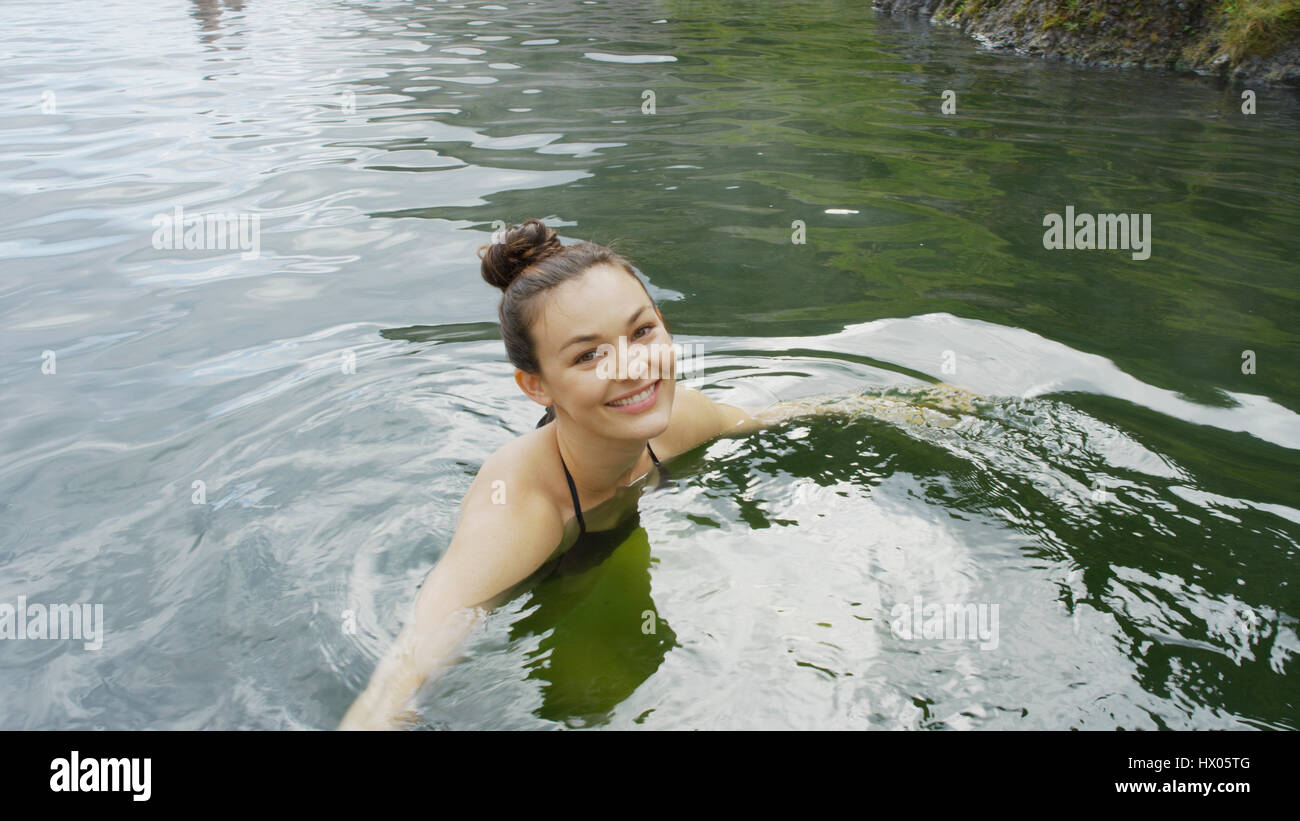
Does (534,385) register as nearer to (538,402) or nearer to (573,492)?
(538,402)

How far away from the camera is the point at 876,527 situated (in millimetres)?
3758

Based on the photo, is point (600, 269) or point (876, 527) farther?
point (876, 527)

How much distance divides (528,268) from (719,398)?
1.85m

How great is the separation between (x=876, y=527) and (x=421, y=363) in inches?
104

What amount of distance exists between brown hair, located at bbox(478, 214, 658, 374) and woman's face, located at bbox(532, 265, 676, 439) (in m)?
0.04

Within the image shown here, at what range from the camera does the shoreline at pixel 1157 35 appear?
35.1 ft

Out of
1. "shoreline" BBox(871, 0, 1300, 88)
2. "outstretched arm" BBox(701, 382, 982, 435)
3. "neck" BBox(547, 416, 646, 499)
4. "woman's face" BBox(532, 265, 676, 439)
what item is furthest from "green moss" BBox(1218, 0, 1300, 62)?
"woman's face" BBox(532, 265, 676, 439)

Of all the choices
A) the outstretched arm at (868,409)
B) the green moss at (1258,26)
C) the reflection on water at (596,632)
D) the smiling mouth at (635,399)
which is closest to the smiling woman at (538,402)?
the smiling mouth at (635,399)

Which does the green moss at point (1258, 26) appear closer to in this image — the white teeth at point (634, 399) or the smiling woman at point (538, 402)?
the smiling woman at point (538, 402)

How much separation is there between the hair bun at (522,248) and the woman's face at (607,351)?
19cm

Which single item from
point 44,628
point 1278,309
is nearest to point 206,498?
point 44,628
